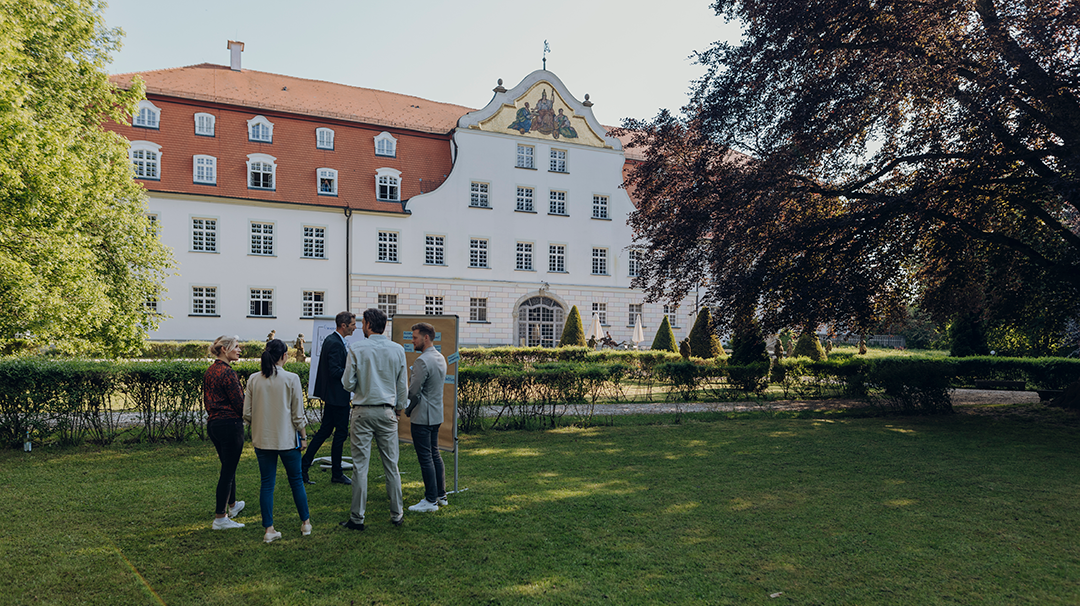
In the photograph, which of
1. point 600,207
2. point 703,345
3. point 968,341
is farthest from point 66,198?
point 968,341

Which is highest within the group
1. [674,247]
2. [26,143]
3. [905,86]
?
[905,86]

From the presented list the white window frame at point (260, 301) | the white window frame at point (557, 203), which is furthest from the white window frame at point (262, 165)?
the white window frame at point (557, 203)

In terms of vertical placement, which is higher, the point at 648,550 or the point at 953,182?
the point at 953,182

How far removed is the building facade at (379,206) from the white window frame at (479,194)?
0.20 ft

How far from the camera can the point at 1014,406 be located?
50.4 feet

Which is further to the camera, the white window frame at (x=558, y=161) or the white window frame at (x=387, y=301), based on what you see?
the white window frame at (x=558, y=161)

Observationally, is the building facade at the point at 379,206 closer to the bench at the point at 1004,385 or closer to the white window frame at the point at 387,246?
the white window frame at the point at 387,246

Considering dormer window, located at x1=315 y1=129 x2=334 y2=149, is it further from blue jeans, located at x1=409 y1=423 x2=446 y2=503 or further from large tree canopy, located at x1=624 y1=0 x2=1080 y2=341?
blue jeans, located at x1=409 y1=423 x2=446 y2=503

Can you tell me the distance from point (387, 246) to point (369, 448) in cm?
2785

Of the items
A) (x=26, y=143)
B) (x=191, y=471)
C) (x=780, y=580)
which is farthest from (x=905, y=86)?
(x=26, y=143)

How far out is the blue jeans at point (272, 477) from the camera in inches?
211

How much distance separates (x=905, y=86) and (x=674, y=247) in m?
5.81

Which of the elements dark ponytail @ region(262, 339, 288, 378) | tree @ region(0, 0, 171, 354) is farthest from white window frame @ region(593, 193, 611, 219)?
dark ponytail @ region(262, 339, 288, 378)

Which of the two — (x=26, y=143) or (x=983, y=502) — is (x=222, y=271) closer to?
(x=26, y=143)
